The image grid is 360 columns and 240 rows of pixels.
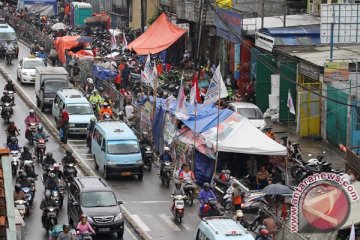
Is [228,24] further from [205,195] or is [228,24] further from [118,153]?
[205,195]

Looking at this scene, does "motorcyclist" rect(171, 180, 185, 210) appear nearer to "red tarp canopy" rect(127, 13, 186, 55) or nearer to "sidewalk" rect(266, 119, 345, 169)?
"sidewalk" rect(266, 119, 345, 169)

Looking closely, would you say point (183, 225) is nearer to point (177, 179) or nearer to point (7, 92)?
point (177, 179)

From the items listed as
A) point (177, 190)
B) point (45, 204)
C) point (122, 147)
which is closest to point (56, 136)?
point (122, 147)

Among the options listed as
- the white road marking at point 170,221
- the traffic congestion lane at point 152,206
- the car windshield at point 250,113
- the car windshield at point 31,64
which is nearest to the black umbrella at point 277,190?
the traffic congestion lane at point 152,206

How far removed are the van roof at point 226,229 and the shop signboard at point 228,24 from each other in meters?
27.2

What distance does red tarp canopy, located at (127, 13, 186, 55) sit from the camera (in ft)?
209

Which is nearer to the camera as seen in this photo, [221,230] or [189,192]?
[221,230]

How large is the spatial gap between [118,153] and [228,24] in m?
18.9

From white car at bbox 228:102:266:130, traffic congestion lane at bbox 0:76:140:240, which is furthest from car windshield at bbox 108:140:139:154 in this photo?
white car at bbox 228:102:266:130

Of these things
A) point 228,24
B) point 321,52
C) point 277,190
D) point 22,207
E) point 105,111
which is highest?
point 228,24

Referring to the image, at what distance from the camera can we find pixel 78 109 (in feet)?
166

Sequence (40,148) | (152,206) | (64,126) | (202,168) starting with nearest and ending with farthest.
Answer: (152,206) < (202,168) < (40,148) < (64,126)

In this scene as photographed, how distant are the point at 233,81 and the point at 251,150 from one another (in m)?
20.8

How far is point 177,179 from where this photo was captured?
4059cm
